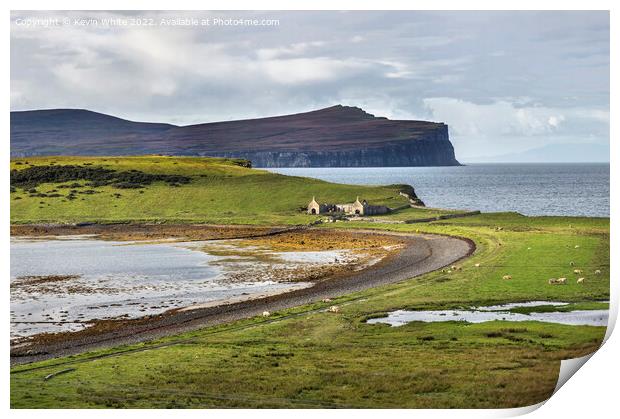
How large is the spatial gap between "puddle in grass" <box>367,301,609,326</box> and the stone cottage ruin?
57.5 m

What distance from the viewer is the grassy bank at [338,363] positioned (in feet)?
94.9

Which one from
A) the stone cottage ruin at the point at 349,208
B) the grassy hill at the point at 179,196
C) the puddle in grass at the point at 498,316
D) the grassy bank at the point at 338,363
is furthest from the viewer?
the stone cottage ruin at the point at 349,208

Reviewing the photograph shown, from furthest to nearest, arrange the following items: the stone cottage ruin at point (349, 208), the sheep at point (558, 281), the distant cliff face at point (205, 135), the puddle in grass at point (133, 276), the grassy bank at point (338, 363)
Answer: the distant cliff face at point (205, 135), the stone cottage ruin at point (349, 208), the sheep at point (558, 281), the puddle in grass at point (133, 276), the grassy bank at point (338, 363)

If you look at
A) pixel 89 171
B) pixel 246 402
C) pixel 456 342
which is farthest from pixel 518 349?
pixel 89 171

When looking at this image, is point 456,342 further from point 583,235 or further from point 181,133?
point 181,133

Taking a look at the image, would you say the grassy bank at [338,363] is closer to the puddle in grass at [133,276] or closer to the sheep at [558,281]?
the sheep at [558,281]

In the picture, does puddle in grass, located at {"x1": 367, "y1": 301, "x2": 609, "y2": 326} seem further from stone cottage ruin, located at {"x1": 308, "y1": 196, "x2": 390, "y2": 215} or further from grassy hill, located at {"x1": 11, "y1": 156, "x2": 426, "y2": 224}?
stone cottage ruin, located at {"x1": 308, "y1": 196, "x2": 390, "y2": 215}

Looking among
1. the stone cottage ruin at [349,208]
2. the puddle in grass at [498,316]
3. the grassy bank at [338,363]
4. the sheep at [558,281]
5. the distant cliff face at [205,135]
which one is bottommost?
the grassy bank at [338,363]

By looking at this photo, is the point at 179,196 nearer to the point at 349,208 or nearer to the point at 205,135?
the point at 349,208

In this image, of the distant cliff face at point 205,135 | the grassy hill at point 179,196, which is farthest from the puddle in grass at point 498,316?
the distant cliff face at point 205,135

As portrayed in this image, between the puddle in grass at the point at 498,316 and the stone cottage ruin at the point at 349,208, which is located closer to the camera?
the puddle in grass at the point at 498,316

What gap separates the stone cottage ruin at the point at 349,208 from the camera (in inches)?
3898

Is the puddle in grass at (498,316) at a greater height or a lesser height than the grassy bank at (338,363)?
greater

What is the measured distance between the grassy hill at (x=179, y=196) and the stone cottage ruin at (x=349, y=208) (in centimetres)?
224
